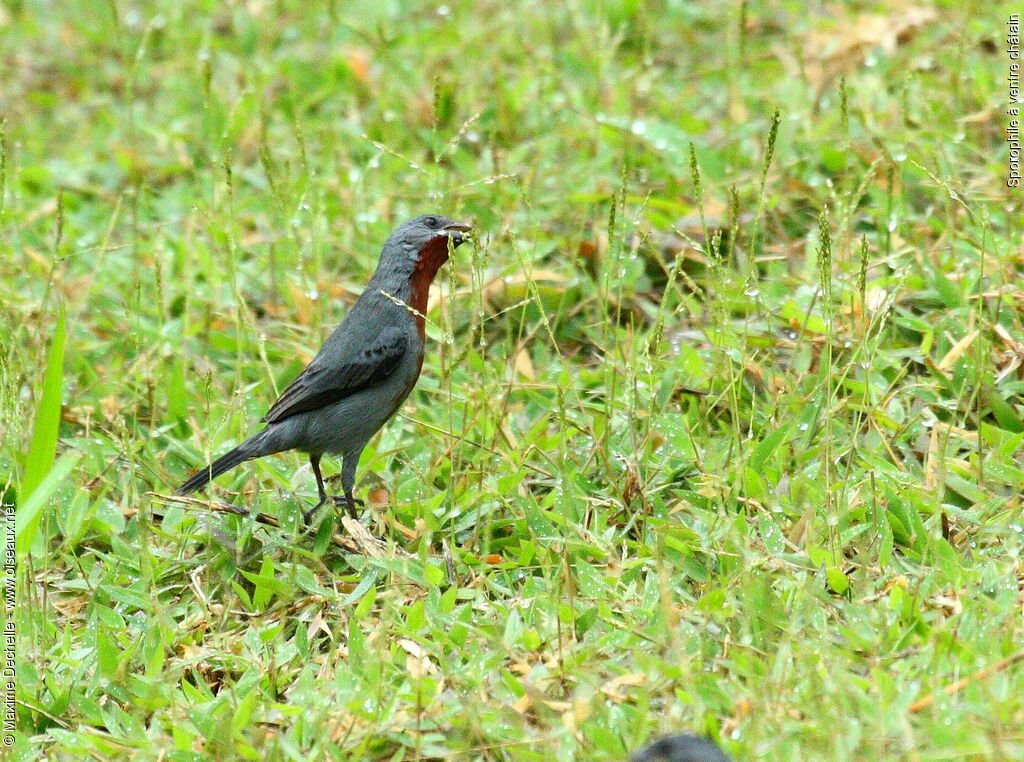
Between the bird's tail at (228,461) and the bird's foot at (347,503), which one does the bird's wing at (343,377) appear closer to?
the bird's tail at (228,461)

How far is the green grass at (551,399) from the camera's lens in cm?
331

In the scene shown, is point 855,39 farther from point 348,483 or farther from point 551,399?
point 348,483

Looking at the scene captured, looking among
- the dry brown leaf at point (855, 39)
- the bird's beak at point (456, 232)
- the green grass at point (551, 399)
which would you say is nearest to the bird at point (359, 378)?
the bird's beak at point (456, 232)

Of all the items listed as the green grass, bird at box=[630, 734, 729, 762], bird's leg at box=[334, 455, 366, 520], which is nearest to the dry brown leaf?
the green grass

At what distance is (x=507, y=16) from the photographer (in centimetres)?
755

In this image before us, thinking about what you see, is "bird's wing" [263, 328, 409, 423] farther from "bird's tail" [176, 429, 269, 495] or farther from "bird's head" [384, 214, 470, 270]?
"bird's head" [384, 214, 470, 270]

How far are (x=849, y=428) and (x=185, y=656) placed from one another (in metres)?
2.41

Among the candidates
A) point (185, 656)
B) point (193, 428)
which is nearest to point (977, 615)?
point (185, 656)

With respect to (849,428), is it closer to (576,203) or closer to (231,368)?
(576,203)

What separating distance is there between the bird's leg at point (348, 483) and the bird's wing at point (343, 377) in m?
0.22

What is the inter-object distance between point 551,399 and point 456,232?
0.77m

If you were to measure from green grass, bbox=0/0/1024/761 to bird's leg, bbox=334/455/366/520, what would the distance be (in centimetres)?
16

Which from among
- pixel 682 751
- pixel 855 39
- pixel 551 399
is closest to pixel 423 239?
pixel 551 399

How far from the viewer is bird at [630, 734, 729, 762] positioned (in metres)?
→ 2.79
